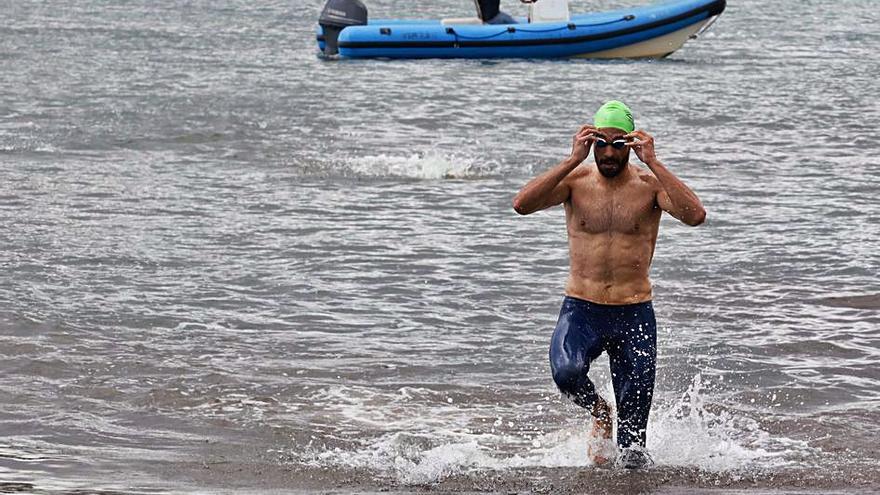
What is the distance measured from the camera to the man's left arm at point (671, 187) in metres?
7.31

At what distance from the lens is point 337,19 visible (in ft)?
112

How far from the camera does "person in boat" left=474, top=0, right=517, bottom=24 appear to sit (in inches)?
1277

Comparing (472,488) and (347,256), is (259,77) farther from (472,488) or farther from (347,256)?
(472,488)

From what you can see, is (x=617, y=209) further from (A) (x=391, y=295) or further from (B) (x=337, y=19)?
(B) (x=337, y=19)

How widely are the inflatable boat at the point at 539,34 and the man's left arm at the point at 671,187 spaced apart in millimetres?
24960

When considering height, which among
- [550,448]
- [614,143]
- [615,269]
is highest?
[614,143]

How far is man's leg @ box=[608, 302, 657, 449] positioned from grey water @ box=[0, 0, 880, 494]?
0.29 m

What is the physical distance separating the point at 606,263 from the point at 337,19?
27266 mm

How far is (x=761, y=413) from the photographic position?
962cm

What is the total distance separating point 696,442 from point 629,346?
1.13 m

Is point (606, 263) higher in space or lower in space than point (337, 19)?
lower

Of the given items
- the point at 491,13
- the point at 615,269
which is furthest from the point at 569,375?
the point at 491,13

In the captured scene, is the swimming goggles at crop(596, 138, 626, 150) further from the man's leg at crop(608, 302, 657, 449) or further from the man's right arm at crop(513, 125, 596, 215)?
the man's leg at crop(608, 302, 657, 449)

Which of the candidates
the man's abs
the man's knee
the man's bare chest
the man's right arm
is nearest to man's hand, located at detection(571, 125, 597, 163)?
the man's right arm
